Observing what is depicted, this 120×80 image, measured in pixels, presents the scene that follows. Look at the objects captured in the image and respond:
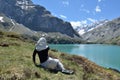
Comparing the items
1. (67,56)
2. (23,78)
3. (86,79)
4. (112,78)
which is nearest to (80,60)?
(67,56)

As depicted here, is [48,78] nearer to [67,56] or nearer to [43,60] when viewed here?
[43,60]

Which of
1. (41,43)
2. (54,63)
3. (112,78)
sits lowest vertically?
(112,78)

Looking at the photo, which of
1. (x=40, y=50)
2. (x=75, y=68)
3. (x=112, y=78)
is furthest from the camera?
(x=112, y=78)

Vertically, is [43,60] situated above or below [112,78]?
above

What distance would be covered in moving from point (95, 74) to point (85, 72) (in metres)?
1.06

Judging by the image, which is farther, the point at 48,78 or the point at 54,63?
the point at 54,63

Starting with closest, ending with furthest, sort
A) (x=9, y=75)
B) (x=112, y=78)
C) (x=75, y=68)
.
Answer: (x=9, y=75), (x=75, y=68), (x=112, y=78)

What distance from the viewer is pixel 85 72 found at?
23.8 m

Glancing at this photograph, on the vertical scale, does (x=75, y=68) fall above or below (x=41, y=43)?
below

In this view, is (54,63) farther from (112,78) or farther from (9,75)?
(112,78)

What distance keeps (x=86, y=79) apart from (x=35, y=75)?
616 centimetres

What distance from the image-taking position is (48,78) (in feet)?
57.3

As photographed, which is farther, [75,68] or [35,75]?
[75,68]

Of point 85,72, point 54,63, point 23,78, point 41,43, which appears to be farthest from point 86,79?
point 23,78
